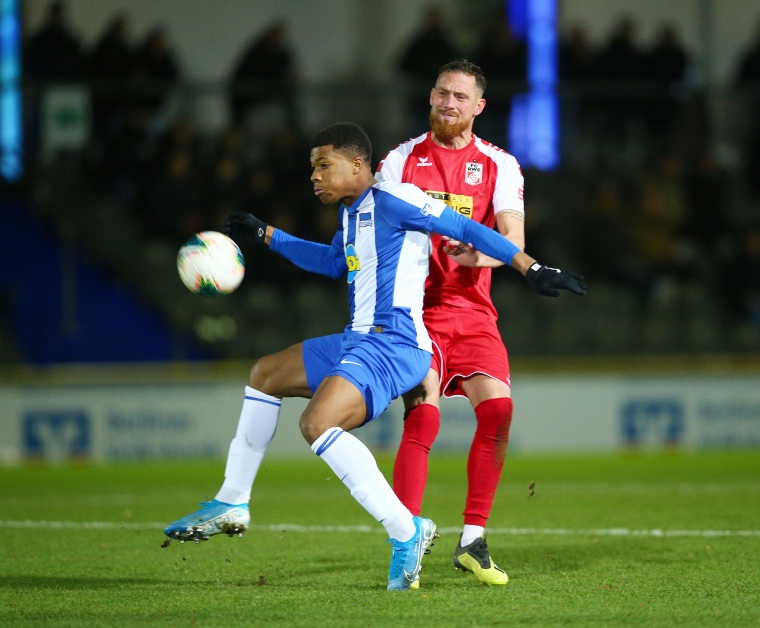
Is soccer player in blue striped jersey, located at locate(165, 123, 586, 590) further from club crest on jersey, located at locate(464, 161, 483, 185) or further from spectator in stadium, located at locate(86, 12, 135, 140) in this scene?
spectator in stadium, located at locate(86, 12, 135, 140)

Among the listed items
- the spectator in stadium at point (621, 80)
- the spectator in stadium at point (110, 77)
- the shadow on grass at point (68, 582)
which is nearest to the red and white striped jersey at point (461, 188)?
the shadow on grass at point (68, 582)

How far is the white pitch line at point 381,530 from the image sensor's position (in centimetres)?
644

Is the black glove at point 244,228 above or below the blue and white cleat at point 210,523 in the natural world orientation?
above

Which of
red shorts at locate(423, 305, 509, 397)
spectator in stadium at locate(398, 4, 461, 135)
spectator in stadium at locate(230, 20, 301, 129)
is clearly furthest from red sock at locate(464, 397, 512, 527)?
spectator in stadium at locate(398, 4, 461, 135)

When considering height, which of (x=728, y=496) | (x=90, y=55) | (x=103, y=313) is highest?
(x=90, y=55)

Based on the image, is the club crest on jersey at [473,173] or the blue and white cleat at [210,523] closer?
the blue and white cleat at [210,523]

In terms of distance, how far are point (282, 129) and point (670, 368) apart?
5061 mm

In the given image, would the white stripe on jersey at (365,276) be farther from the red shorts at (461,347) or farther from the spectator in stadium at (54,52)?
→ the spectator in stadium at (54,52)

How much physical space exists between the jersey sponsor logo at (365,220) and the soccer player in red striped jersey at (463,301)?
388 mm

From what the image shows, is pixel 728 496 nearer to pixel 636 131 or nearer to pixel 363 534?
pixel 363 534

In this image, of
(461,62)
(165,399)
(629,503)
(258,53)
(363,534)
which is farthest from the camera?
(258,53)

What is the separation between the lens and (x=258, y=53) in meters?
14.1

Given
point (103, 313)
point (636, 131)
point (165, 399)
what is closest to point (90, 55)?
point (103, 313)

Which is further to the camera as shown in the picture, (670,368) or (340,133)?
(670,368)
